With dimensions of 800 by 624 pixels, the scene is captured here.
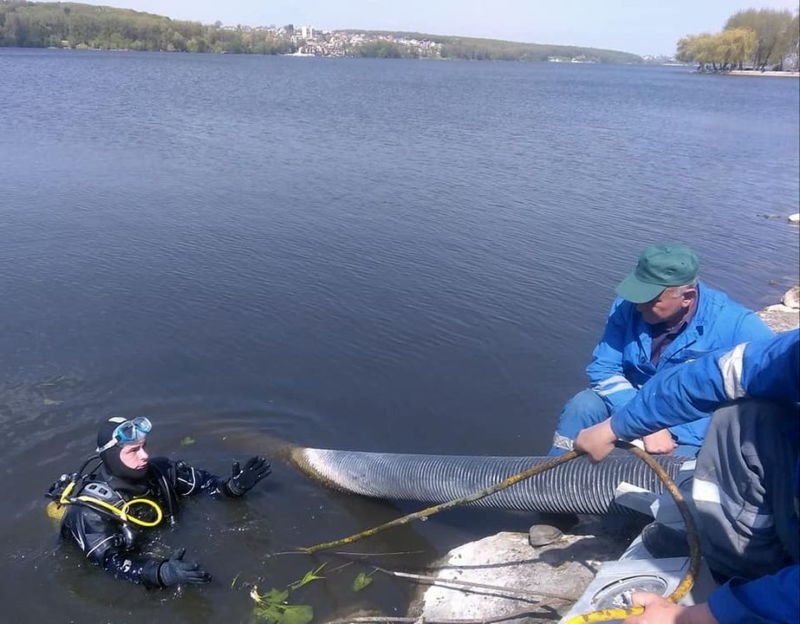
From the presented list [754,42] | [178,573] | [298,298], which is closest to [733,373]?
[178,573]

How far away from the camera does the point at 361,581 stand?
5.48 m

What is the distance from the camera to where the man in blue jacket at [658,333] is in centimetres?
464

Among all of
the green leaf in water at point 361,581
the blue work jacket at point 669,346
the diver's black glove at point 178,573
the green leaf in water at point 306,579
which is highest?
the blue work jacket at point 669,346

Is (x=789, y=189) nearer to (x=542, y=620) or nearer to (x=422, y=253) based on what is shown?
(x=422, y=253)

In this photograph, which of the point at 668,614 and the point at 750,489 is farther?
the point at 750,489

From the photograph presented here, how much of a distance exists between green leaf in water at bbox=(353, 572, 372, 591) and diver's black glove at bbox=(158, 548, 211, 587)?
3.64ft

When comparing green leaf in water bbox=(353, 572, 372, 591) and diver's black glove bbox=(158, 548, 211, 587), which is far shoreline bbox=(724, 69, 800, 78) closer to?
green leaf in water bbox=(353, 572, 372, 591)

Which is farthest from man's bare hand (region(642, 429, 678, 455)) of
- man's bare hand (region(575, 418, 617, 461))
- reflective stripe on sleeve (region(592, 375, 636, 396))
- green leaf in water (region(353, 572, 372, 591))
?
green leaf in water (region(353, 572, 372, 591))

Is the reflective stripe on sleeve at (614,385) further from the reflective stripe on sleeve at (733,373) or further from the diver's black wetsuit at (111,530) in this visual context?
the diver's black wetsuit at (111,530)

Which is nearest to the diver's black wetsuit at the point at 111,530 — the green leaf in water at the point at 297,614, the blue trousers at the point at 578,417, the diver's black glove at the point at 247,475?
the diver's black glove at the point at 247,475

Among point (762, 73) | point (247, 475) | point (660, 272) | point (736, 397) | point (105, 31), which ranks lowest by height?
point (247, 475)

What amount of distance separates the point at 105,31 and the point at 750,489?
6669 cm

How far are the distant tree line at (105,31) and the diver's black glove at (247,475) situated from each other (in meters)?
21.5

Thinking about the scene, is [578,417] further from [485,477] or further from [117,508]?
[117,508]
